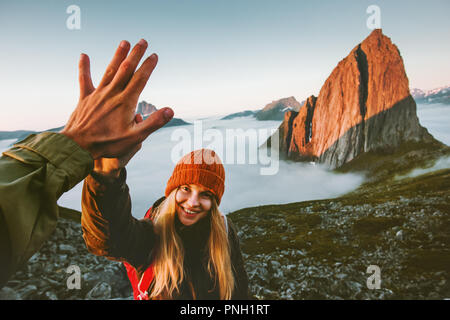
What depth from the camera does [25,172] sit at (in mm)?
1325

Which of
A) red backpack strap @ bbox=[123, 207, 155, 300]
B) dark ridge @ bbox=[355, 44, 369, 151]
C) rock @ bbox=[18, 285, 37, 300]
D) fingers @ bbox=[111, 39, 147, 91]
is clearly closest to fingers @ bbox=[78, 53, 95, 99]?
fingers @ bbox=[111, 39, 147, 91]

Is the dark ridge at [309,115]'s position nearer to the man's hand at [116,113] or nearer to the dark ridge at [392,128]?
the dark ridge at [392,128]

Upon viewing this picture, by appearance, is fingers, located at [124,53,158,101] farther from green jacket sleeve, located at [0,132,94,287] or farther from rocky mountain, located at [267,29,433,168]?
rocky mountain, located at [267,29,433,168]

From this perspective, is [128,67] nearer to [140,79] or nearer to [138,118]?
[140,79]

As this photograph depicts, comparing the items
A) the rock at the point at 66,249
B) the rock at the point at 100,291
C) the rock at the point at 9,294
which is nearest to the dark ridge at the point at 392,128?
the rock at the point at 66,249

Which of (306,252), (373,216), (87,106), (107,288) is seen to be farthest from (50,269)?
(373,216)

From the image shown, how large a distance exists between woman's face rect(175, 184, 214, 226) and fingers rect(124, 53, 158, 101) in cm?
209

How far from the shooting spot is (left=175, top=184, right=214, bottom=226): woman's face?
11.3 ft

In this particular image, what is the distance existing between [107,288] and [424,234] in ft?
102

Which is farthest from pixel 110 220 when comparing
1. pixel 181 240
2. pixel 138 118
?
pixel 181 240

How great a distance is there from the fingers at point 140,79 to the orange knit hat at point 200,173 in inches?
84.6

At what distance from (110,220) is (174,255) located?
1255 mm
